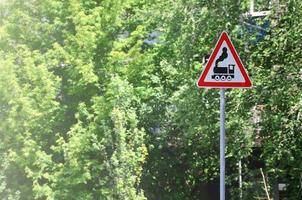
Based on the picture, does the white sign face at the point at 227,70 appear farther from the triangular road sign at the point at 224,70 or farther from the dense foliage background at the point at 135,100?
the dense foliage background at the point at 135,100

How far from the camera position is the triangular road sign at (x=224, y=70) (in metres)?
5.51

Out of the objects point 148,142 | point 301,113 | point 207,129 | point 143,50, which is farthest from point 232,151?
point 143,50

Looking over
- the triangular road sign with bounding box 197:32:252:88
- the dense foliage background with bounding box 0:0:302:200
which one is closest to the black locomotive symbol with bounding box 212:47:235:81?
the triangular road sign with bounding box 197:32:252:88

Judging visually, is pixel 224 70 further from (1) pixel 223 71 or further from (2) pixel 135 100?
(2) pixel 135 100

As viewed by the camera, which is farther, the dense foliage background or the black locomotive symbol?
the dense foliage background

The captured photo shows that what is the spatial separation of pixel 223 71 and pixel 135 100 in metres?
4.53

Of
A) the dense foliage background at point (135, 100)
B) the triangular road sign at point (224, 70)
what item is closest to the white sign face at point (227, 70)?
the triangular road sign at point (224, 70)

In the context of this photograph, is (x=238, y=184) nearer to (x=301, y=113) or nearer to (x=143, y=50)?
(x=301, y=113)

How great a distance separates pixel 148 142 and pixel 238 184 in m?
1.86

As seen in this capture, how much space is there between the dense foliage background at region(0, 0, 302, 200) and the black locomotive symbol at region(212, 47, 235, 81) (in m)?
2.73

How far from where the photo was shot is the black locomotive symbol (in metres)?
5.52

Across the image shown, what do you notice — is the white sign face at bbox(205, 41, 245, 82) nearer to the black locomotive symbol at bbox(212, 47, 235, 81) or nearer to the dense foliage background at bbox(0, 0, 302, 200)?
the black locomotive symbol at bbox(212, 47, 235, 81)

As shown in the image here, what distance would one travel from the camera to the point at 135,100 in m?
9.95

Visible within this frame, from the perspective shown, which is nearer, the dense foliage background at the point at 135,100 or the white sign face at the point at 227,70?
the white sign face at the point at 227,70
